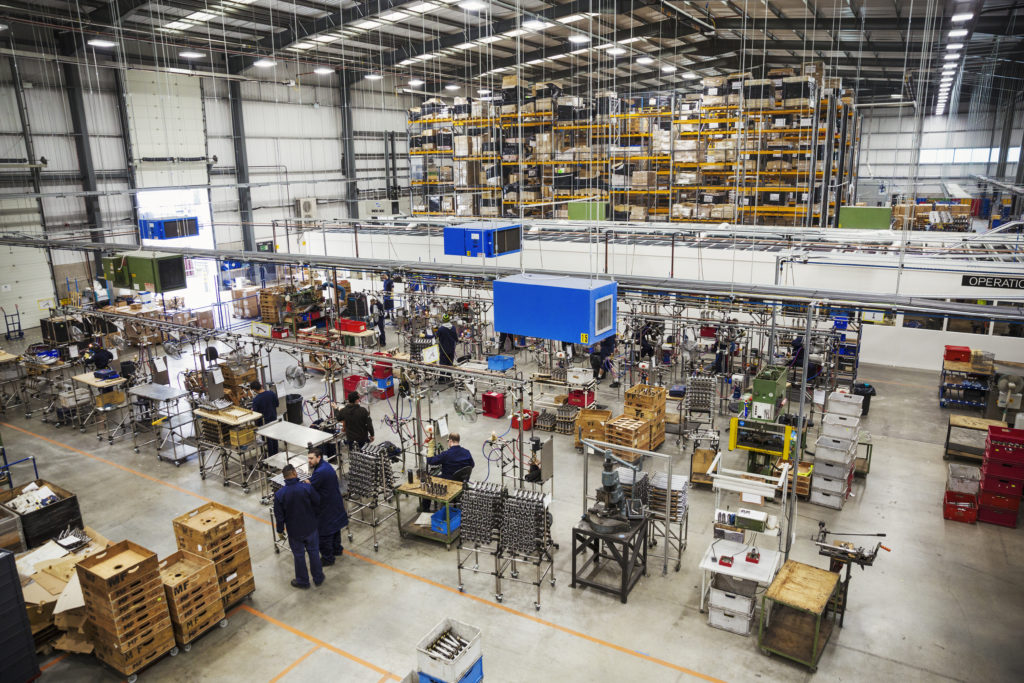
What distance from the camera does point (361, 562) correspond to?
8.70 m

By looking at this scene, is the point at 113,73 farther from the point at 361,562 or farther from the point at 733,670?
the point at 733,670

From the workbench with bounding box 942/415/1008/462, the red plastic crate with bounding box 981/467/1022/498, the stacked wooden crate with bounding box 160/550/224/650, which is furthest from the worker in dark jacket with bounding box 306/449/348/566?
the workbench with bounding box 942/415/1008/462

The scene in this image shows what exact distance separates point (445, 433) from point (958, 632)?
23.2 feet

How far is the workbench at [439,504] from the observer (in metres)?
8.82

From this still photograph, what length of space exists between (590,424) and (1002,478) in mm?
6534

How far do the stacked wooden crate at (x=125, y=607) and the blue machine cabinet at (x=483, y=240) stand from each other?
528 centimetres

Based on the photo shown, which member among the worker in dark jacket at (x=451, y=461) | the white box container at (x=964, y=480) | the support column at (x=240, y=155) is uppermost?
the support column at (x=240, y=155)

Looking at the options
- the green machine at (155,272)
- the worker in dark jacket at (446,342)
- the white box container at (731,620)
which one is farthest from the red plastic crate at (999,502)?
the green machine at (155,272)

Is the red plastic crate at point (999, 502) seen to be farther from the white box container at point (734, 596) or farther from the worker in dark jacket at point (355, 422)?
the worker in dark jacket at point (355, 422)

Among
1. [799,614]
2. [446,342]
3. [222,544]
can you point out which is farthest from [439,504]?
[446,342]

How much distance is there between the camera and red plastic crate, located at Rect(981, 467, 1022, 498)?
923 centimetres

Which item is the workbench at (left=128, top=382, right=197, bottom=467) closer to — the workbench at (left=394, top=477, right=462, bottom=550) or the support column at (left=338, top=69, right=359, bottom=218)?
the workbench at (left=394, top=477, right=462, bottom=550)

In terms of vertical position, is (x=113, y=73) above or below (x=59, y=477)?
above

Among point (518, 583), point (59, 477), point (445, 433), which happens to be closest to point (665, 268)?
point (445, 433)
